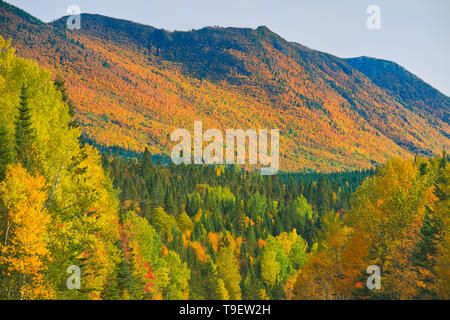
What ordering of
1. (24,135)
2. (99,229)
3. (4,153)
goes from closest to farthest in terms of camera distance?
(4,153)
(24,135)
(99,229)

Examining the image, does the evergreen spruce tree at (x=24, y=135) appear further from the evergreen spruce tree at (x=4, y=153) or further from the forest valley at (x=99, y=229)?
the evergreen spruce tree at (x=4, y=153)

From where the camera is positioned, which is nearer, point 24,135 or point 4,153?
point 4,153

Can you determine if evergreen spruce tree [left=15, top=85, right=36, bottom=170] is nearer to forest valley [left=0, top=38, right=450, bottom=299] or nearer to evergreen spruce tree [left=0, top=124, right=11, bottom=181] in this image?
forest valley [left=0, top=38, right=450, bottom=299]

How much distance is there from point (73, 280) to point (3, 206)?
22.6 feet

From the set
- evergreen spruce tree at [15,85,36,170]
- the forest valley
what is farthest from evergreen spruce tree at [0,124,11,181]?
evergreen spruce tree at [15,85,36,170]

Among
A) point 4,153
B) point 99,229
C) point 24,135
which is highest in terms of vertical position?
point 24,135

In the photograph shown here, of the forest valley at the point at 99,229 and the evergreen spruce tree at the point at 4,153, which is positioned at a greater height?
the evergreen spruce tree at the point at 4,153

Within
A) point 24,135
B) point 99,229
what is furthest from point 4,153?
point 99,229

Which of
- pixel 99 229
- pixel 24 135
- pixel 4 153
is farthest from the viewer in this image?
pixel 99 229

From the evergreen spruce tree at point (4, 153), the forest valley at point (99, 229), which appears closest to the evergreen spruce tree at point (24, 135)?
the forest valley at point (99, 229)

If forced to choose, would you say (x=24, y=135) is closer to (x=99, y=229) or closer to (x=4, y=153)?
(x=4, y=153)

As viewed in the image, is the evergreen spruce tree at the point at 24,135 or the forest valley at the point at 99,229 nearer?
the forest valley at the point at 99,229
